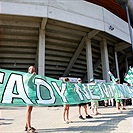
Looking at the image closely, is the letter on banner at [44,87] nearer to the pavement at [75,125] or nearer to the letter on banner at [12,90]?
the letter on banner at [12,90]

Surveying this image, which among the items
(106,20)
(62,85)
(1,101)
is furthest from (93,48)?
(1,101)

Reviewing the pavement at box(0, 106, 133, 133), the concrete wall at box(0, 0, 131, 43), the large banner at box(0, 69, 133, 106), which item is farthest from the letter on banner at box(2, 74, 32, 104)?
the concrete wall at box(0, 0, 131, 43)

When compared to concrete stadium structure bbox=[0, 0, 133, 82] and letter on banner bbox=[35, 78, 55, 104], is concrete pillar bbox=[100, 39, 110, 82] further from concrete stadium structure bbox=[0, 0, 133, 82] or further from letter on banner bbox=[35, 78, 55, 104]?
letter on banner bbox=[35, 78, 55, 104]

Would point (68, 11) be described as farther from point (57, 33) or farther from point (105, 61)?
point (105, 61)

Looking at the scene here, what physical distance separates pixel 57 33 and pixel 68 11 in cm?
377

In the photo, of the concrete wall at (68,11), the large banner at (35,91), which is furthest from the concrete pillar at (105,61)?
the large banner at (35,91)

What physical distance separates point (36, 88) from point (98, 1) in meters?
17.0

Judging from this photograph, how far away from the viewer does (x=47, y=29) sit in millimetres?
18141

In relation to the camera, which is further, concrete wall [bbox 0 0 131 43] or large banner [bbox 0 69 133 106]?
concrete wall [bbox 0 0 131 43]

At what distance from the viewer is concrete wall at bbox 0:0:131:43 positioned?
14289 millimetres

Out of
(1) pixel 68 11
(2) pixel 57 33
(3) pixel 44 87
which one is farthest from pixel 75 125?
(2) pixel 57 33

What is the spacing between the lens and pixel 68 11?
620 inches

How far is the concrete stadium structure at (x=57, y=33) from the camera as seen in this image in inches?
582

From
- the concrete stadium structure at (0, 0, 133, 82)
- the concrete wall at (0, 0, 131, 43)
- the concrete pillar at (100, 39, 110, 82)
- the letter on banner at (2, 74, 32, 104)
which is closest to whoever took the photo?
the letter on banner at (2, 74, 32, 104)
